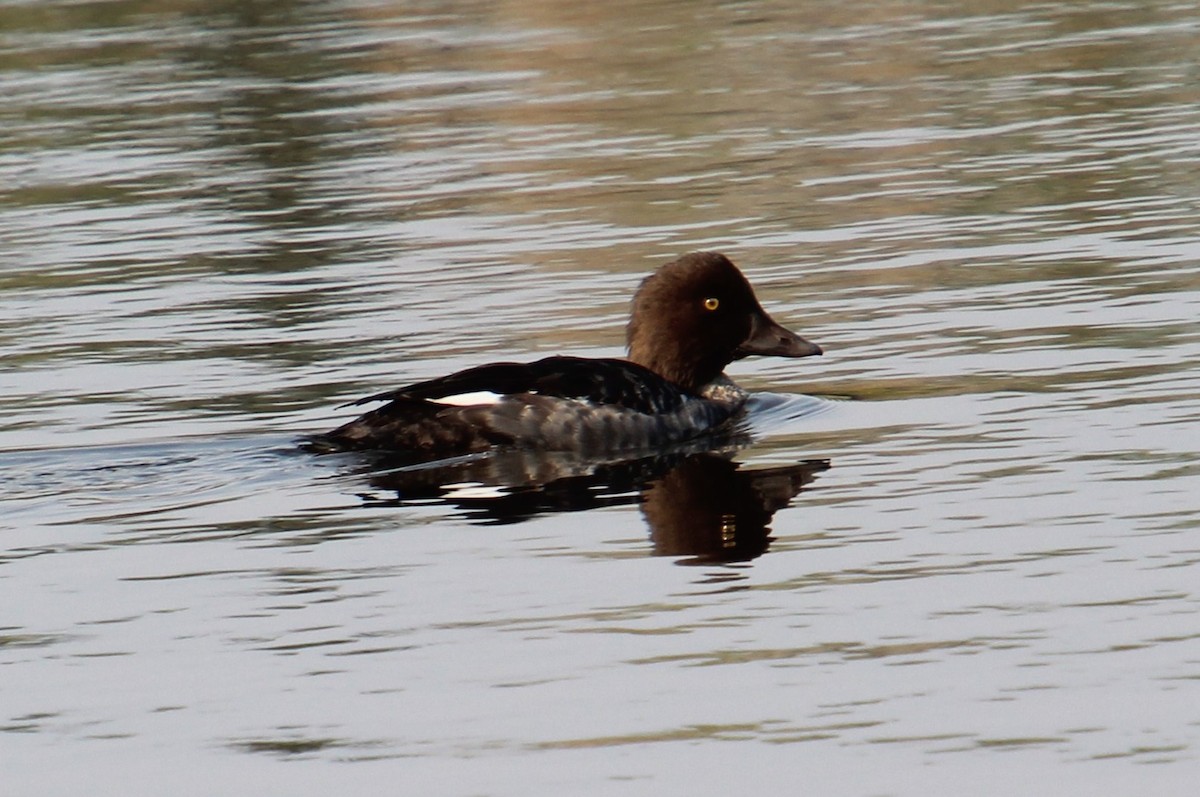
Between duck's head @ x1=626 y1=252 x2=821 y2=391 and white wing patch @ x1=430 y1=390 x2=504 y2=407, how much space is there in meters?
1.85

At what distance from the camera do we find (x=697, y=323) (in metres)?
13.2

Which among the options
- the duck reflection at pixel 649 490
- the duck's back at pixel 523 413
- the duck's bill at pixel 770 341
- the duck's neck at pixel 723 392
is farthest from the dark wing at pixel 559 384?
the duck's bill at pixel 770 341

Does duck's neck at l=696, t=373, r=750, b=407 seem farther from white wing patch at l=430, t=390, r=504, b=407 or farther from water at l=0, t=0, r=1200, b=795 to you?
white wing patch at l=430, t=390, r=504, b=407

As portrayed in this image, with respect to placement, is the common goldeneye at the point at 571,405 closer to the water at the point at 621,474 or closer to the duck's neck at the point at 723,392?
the duck's neck at the point at 723,392

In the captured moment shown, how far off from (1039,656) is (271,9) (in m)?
30.9

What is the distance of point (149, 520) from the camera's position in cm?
1031

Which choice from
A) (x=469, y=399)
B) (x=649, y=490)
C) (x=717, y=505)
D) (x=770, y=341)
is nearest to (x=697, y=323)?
(x=770, y=341)

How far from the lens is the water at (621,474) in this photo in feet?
23.5

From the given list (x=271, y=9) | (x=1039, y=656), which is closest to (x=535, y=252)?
(x=1039, y=656)

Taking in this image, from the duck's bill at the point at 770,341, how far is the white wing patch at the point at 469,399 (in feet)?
7.08

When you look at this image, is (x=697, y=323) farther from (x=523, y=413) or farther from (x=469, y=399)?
(x=469, y=399)

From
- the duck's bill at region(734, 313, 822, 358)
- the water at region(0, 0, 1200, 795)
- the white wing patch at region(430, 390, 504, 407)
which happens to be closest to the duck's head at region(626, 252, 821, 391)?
the duck's bill at region(734, 313, 822, 358)

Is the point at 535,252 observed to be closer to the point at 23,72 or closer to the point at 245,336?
the point at 245,336

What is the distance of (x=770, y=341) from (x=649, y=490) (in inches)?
102
